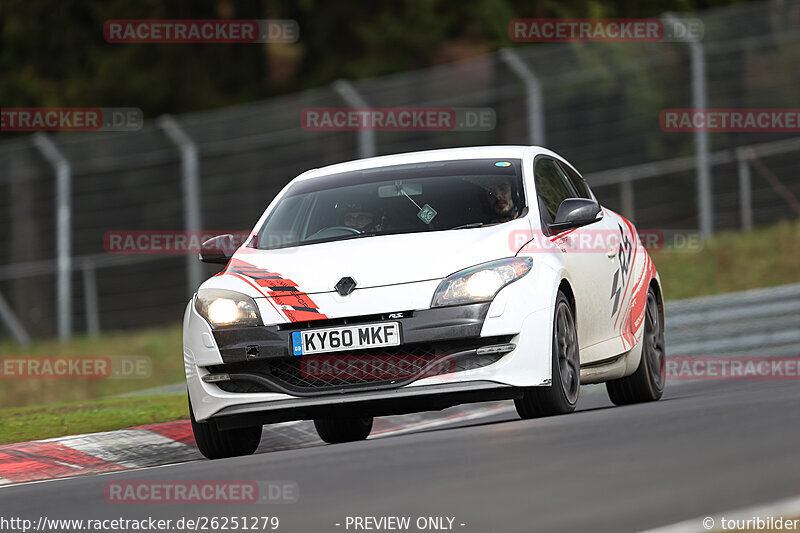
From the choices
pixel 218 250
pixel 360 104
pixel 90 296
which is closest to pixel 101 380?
pixel 90 296

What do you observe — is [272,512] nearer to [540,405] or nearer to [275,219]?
[540,405]

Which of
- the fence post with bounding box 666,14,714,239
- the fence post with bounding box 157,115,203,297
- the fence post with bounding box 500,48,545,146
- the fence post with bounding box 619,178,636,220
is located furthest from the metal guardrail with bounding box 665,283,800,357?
the fence post with bounding box 157,115,203,297

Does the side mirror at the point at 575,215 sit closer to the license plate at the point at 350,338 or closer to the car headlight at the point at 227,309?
the license plate at the point at 350,338

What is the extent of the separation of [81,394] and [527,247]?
39.6 ft

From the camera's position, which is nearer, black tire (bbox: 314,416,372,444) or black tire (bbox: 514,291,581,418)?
black tire (bbox: 514,291,581,418)

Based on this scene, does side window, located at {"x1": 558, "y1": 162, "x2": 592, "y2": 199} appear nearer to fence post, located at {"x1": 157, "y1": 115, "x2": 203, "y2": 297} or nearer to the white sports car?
the white sports car

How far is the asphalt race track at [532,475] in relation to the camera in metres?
5.65

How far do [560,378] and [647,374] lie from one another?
7.08 feet

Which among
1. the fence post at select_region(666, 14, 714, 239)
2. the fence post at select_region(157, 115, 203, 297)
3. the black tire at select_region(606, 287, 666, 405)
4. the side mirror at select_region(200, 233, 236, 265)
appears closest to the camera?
the side mirror at select_region(200, 233, 236, 265)

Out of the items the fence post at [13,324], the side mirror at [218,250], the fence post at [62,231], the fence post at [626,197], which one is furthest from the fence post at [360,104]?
the side mirror at [218,250]

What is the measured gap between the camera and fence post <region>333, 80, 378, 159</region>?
1977 centimetres

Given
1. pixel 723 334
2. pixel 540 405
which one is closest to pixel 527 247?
pixel 540 405

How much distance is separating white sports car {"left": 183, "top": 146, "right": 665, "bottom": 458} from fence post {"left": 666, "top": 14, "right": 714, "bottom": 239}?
9.78 metres

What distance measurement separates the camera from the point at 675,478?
20.1ft
